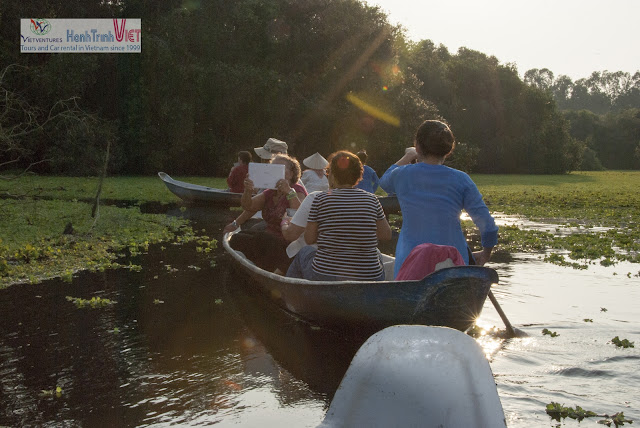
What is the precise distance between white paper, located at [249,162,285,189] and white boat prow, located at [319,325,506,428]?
15.2 feet

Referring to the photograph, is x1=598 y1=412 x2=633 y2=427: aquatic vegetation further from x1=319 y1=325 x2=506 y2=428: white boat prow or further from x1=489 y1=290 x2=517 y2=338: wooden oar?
x1=489 y1=290 x2=517 y2=338: wooden oar

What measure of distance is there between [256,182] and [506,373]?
360cm

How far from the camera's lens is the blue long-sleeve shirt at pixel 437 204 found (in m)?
5.21

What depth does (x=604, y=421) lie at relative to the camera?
4395 millimetres

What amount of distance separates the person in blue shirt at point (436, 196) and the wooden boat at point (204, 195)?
40.6ft

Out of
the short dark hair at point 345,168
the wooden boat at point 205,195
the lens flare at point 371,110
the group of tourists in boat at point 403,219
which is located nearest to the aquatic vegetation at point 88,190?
the wooden boat at point 205,195

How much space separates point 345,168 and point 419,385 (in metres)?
3.05

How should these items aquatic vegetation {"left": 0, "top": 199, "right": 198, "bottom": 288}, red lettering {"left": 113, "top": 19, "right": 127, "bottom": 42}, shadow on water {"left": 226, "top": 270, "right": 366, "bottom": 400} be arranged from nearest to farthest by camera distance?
shadow on water {"left": 226, "top": 270, "right": 366, "bottom": 400}, aquatic vegetation {"left": 0, "top": 199, "right": 198, "bottom": 288}, red lettering {"left": 113, "top": 19, "right": 127, "bottom": 42}

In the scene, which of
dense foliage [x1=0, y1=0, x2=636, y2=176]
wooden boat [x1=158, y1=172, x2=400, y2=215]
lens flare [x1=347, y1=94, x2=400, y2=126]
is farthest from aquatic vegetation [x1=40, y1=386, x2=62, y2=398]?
lens flare [x1=347, y1=94, x2=400, y2=126]

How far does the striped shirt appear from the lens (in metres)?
5.86

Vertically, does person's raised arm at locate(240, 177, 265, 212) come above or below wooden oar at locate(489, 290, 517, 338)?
above

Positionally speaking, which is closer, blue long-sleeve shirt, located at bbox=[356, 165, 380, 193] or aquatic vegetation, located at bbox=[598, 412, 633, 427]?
aquatic vegetation, located at bbox=[598, 412, 633, 427]

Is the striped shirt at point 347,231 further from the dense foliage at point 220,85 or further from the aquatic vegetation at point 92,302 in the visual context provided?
the dense foliage at point 220,85

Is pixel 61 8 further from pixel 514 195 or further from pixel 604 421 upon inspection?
pixel 604 421
